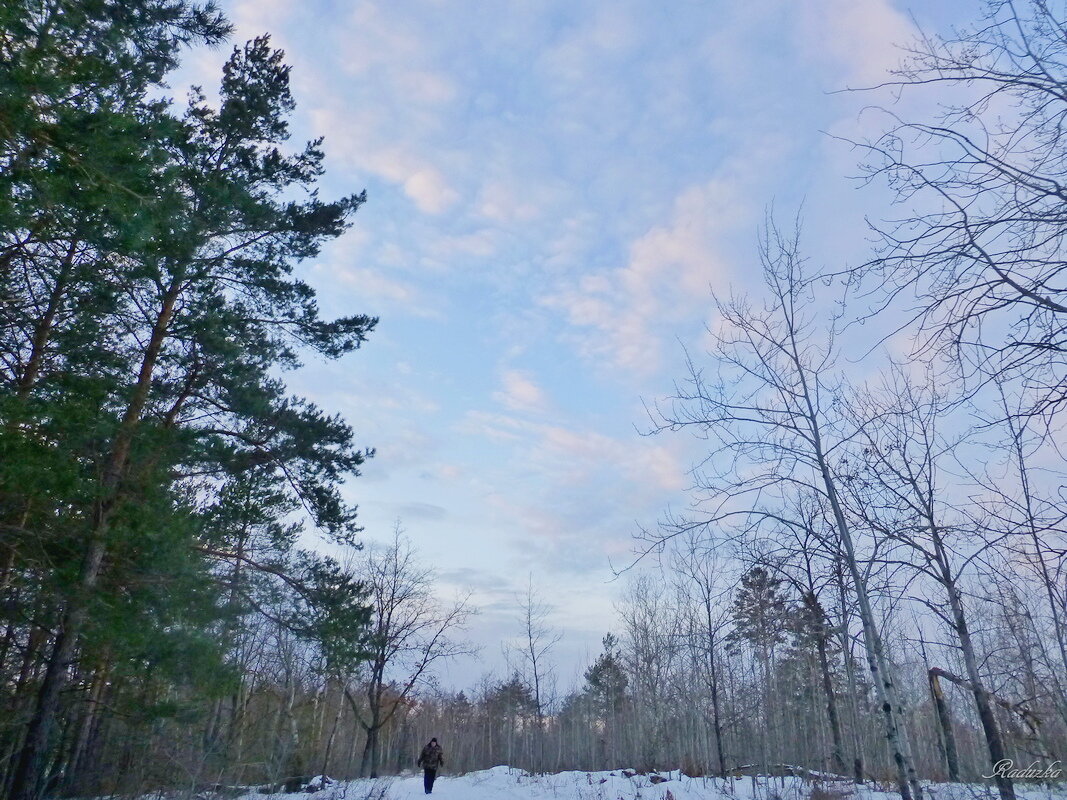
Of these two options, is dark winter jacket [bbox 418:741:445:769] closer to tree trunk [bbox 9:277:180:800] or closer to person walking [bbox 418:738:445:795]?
person walking [bbox 418:738:445:795]

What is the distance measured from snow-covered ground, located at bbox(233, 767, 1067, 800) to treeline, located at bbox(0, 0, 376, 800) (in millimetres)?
5276

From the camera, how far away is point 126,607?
35.3 ft

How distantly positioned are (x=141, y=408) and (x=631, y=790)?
18.3 meters

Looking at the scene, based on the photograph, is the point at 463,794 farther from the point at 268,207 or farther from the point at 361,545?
the point at 268,207

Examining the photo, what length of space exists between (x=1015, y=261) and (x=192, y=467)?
12147 mm

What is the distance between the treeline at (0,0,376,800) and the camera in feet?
23.3

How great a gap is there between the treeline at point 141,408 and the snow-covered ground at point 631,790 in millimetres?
5276

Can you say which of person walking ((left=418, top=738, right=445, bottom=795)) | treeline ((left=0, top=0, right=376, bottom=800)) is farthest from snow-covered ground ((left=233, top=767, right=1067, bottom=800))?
treeline ((left=0, top=0, right=376, bottom=800))

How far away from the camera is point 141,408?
480 inches

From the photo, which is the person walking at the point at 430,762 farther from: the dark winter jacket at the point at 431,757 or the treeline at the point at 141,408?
the treeline at the point at 141,408
